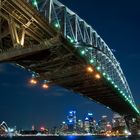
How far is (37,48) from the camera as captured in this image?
26.4 m

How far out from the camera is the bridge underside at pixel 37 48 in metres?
24.6

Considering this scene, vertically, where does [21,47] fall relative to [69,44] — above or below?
below

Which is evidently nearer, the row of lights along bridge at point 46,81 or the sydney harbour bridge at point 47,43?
the sydney harbour bridge at point 47,43

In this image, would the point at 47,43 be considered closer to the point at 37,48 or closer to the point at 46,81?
the point at 37,48

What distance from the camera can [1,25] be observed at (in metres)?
27.1

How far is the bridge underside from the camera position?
2461 centimetres

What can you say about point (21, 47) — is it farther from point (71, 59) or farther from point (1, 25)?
point (71, 59)

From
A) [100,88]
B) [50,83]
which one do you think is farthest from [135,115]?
[50,83]

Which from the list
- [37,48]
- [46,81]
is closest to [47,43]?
[37,48]

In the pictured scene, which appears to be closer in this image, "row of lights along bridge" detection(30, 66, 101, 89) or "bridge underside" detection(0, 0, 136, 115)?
"bridge underside" detection(0, 0, 136, 115)

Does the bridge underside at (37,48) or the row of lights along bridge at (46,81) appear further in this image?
the row of lights along bridge at (46,81)

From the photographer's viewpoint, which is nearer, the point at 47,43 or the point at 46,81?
the point at 47,43

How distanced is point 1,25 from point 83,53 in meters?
13.4

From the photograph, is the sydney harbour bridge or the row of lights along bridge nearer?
the sydney harbour bridge
